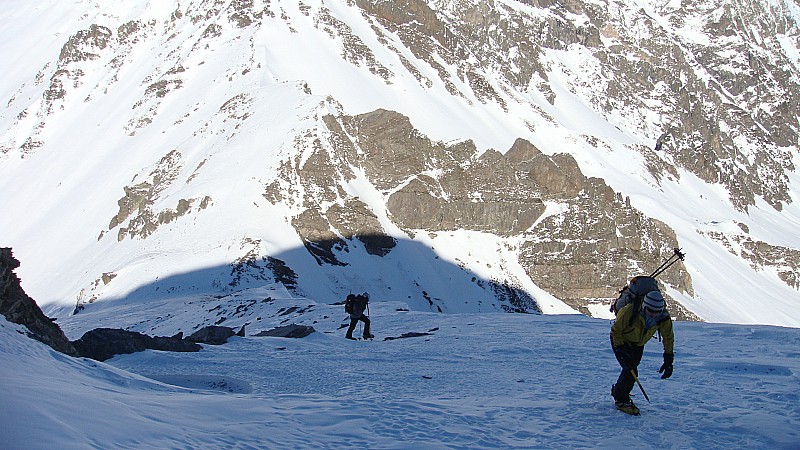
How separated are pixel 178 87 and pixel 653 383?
267 feet

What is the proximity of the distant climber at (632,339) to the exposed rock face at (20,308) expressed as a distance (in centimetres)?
774

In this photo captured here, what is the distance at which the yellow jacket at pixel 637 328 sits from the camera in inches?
278

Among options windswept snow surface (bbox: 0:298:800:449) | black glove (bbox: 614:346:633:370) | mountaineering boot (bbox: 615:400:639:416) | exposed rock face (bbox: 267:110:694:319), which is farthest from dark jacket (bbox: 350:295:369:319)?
exposed rock face (bbox: 267:110:694:319)

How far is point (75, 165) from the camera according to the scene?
254ft

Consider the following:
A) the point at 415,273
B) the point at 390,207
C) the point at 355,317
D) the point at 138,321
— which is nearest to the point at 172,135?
the point at 390,207

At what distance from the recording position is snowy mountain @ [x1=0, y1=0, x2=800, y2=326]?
5031 centimetres

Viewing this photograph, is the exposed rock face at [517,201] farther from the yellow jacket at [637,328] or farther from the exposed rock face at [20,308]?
the yellow jacket at [637,328]

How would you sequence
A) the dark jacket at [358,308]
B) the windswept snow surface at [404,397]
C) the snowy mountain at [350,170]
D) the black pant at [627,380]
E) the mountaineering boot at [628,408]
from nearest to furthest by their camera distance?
the windswept snow surface at [404,397] < the mountaineering boot at [628,408] < the black pant at [627,380] < the dark jacket at [358,308] < the snowy mountain at [350,170]

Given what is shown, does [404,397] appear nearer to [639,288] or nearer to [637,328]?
[637,328]

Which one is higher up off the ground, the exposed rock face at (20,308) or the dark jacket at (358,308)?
the exposed rock face at (20,308)

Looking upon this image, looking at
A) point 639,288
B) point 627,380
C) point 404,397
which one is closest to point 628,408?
point 627,380

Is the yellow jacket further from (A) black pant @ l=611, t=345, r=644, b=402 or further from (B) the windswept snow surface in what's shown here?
(B) the windswept snow surface

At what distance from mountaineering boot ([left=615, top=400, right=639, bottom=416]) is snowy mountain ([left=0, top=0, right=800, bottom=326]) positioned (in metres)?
27.7

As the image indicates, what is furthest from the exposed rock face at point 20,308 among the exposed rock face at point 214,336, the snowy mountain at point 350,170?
the snowy mountain at point 350,170
